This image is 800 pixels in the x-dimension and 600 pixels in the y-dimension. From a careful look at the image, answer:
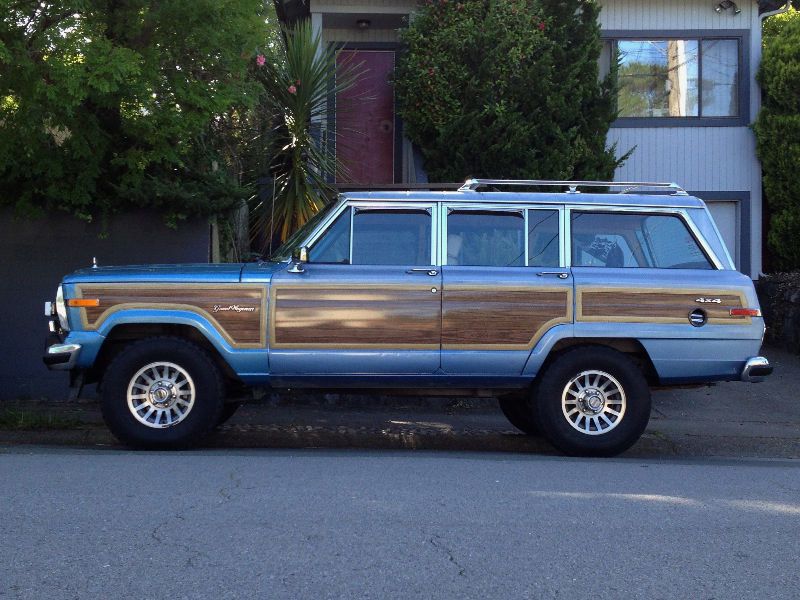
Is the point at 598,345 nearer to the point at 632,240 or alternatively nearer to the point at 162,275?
the point at 632,240

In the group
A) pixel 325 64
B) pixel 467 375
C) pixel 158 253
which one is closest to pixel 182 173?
pixel 158 253

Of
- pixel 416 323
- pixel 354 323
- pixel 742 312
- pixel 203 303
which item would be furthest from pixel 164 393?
pixel 742 312

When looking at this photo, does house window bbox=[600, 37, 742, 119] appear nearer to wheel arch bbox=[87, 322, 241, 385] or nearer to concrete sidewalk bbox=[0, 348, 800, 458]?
concrete sidewalk bbox=[0, 348, 800, 458]

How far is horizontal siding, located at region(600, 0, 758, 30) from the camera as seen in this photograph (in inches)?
582

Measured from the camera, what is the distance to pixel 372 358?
7.97 meters

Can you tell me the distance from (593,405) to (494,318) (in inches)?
42.0

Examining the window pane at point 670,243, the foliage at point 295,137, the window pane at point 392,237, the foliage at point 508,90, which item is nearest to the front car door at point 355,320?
the window pane at point 392,237

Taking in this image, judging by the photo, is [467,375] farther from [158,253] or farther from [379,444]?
[158,253]

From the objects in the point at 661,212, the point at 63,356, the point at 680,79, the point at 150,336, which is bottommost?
the point at 63,356

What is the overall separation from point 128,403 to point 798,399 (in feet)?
23.9

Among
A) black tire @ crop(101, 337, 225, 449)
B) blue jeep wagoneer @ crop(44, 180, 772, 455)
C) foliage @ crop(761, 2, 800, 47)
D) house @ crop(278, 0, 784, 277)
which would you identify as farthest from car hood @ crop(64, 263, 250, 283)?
foliage @ crop(761, 2, 800, 47)

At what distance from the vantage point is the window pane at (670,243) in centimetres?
826

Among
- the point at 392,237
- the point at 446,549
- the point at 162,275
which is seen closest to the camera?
the point at 446,549

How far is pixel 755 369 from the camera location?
7.91 m
